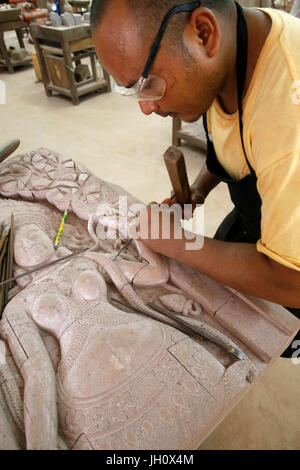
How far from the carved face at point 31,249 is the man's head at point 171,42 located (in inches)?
37.7

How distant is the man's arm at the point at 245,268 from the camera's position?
108 cm

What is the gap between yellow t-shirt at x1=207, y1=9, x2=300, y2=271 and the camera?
0.90m

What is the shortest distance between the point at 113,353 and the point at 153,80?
99 centimetres

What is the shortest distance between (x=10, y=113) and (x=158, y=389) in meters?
5.70

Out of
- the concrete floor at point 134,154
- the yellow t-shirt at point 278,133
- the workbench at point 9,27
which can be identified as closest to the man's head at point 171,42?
the yellow t-shirt at point 278,133

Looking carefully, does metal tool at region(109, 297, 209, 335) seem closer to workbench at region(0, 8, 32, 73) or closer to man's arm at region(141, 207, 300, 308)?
man's arm at region(141, 207, 300, 308)

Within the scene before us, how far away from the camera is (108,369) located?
119 centimetres

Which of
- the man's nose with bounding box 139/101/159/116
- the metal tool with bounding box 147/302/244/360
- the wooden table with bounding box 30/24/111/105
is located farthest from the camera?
the wooden table with bounding box 30/24/111/105

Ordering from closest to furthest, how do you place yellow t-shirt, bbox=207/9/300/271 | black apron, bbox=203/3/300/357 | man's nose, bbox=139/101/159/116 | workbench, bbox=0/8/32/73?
yellow t-shirt, bbox=207/9/300/271 → black apron, bbox=203/3/300/357 → man's nose, bbox=139/101/159/116 → workbench, bbox=0/8/32/73

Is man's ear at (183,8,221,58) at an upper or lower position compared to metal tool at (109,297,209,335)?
upper

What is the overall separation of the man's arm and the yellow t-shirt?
12 centimetres

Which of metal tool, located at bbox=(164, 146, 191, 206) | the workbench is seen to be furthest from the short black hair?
the workbench

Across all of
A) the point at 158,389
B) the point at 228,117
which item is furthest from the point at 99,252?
the point at 228,117

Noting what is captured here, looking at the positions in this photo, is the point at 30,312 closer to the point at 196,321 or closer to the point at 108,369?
the point at 108,369
